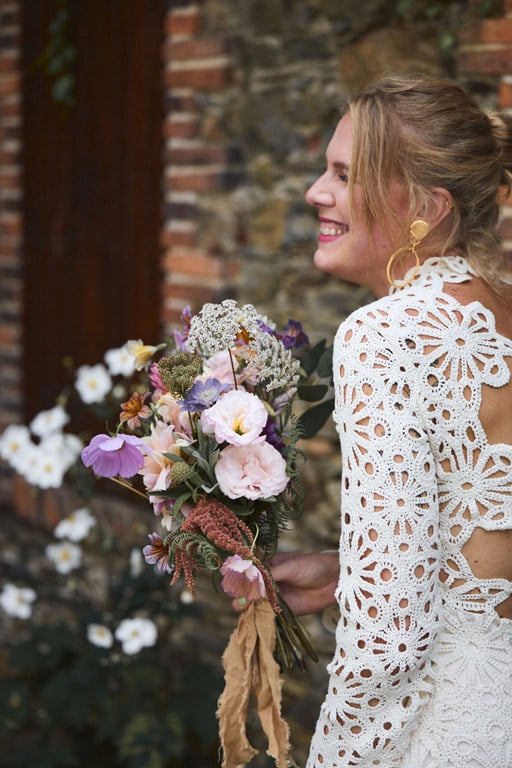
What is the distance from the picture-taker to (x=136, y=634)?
3184 millimetres

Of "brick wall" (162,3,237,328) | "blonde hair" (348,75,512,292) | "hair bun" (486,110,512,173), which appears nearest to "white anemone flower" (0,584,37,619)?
"brick wall" (162,3,237,328)

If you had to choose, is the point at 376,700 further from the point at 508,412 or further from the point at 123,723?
the point at 123,723

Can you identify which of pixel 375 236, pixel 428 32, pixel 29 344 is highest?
pixel 428 32

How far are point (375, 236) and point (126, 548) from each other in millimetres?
2437

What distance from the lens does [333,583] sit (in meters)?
2.08

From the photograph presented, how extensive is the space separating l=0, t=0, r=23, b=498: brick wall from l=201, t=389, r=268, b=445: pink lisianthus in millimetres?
3231

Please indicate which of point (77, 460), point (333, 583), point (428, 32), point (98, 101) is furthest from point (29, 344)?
point (333, 583)

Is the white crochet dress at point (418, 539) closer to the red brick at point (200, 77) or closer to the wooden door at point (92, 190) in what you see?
the red brick at point (200, 77)

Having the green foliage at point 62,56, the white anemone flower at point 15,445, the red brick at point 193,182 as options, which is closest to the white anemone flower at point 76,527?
the white anemone flower at point 15,445

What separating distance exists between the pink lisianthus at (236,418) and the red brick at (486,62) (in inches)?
59.2

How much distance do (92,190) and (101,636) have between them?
201 centimetres

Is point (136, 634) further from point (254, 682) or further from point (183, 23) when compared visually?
point (183, 23)

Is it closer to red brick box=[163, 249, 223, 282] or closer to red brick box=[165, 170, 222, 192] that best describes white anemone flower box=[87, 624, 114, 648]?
red brick box=[163, 249, 223, 282]

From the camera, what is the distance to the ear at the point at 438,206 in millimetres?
1876
